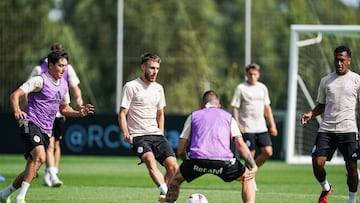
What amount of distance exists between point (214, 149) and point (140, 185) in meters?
6.74

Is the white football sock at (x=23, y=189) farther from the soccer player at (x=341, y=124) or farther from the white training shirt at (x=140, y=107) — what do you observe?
the soccer player at (x=341, y=124)

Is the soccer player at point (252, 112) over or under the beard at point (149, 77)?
under

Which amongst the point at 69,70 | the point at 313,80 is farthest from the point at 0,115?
the point at 69,70

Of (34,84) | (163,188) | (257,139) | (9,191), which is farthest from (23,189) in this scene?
(257,139)

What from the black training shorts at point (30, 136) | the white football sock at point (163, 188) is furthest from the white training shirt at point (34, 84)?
the white football sock at point (163, 188)

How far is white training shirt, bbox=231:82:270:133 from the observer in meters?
17.8

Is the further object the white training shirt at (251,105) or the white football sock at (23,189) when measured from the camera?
the white training shirt at (251,105)

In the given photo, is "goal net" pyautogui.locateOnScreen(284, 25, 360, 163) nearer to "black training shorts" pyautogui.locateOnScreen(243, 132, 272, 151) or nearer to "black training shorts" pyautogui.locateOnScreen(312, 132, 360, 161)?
"black training shorts" pyautogui.locateOnScreen(243, 132, 272, 151)

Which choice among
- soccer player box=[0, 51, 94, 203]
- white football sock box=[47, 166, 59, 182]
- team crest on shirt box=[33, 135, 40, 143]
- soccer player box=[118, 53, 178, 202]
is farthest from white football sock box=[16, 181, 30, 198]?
white football sock box=[47, 166, 59, 182]

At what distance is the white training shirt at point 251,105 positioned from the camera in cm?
1784

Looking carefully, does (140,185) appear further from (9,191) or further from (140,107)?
(9,191)

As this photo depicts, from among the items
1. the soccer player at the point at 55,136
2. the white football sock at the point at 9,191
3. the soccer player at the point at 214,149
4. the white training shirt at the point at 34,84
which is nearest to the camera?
the soccer player at the point at 214,149

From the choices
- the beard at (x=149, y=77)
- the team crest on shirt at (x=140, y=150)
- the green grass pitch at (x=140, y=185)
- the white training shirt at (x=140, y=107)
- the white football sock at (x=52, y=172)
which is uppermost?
the beard at (x=149, y=77)

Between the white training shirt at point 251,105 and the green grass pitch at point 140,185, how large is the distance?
1.13m
